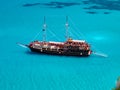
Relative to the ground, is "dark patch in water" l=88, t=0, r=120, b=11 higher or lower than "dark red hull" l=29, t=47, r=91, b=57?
higher

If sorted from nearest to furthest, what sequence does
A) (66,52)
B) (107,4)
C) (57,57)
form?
(57,57), (66,52), (107,4)

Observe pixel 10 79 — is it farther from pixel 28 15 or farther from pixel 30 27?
pixel 28 15

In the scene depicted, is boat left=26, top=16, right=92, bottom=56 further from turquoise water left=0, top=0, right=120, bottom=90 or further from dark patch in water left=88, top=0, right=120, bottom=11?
dark patch in water left=88, top=0, right=120, bottom=11

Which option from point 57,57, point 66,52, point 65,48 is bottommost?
point 57,57

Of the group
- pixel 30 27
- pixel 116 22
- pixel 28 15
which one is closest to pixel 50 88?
pixel 30 27

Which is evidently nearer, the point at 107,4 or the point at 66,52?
the point at 66,52

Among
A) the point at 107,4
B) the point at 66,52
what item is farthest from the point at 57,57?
the point at 107,4

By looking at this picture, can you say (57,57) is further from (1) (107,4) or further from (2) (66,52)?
(1) (107,4)

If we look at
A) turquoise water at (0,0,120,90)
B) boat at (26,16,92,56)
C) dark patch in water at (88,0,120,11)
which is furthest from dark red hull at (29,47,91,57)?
dark patch in water at (88,0,120,11)

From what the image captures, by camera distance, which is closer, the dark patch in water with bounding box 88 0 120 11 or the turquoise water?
the turquoise water
